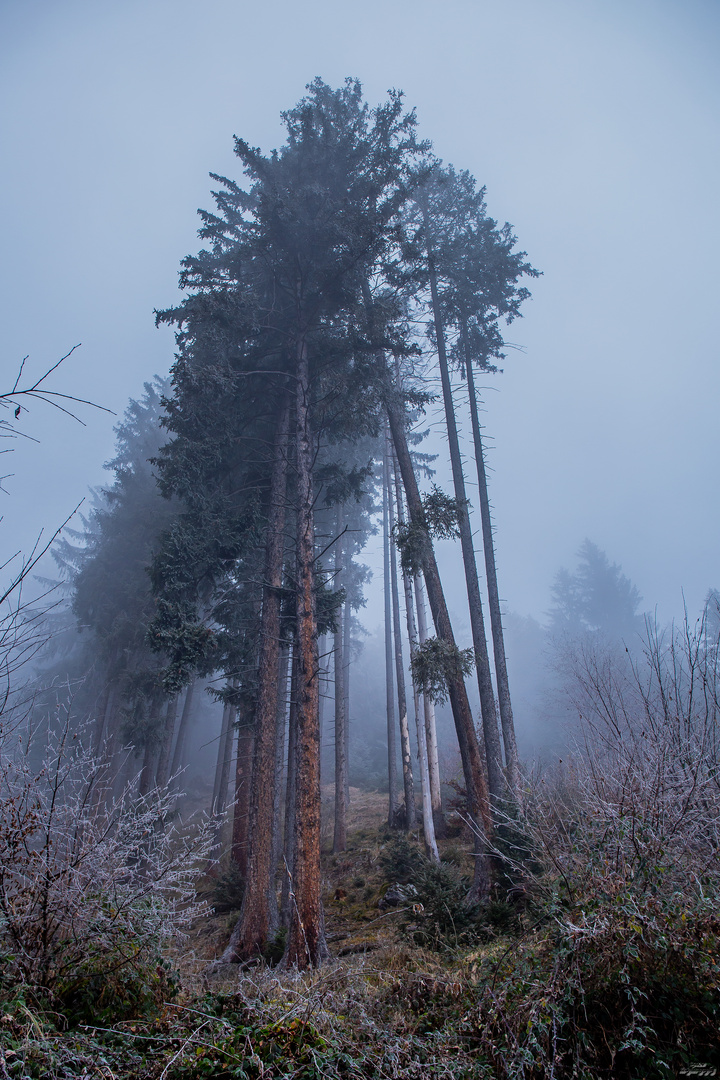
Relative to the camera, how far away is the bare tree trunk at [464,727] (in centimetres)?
879

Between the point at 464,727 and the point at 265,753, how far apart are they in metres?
3.96

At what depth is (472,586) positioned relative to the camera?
12688 millimetres

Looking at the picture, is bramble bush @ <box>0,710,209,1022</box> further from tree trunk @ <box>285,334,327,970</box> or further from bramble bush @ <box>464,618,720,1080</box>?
bramble bush @ <box>464,618,720,1080</box>

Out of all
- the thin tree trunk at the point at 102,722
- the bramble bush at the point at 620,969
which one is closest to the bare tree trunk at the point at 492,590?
the bramble bush at the point at 620,969

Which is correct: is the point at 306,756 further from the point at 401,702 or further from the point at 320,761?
the point at 401,702

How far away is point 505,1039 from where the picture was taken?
3.10 m

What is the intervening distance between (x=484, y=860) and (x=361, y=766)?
21521mm

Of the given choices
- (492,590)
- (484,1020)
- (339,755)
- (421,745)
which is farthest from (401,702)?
(484,1020)

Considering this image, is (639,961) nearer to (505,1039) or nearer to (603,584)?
(505,1039)

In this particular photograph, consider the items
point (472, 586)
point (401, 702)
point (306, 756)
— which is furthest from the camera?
point (401, 702)

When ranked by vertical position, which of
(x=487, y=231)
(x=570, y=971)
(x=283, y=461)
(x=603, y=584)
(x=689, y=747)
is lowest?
(x=570, y=971)

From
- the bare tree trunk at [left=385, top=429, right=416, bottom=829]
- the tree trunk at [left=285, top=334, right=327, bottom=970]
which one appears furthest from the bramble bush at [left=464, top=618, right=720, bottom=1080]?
the bare tree trunk at [left=385, top=429, right=416, bottom=829]

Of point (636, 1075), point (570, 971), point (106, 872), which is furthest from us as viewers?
point (106, 872)

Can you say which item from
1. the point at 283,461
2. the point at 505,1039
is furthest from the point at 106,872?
the point at 283,461
